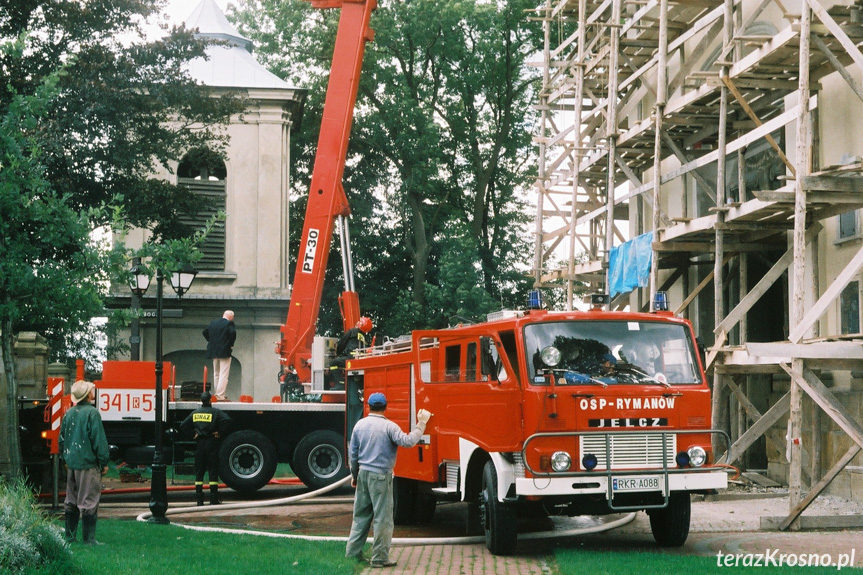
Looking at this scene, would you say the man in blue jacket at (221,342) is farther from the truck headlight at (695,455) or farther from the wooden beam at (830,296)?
the truck headlight at (695,455)

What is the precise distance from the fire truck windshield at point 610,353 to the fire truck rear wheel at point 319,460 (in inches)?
342

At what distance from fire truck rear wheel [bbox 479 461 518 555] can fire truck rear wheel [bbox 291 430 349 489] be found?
8.22 metres

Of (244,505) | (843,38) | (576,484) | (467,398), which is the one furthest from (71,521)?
(843,38)

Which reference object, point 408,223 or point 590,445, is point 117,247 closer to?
point 590,445

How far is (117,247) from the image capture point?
1600 cm

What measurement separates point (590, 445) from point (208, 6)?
30613 millimetres

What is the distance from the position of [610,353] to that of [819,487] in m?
3.32

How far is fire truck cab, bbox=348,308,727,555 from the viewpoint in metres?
11.1

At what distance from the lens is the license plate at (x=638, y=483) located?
10984mm

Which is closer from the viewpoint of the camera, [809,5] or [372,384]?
[809,5]

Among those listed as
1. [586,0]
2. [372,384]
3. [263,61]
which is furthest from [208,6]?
[372,384]

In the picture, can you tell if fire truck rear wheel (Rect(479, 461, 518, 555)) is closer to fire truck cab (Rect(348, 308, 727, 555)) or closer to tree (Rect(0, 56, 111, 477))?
fire truck cab (Rect(348, 308, 727, 555))

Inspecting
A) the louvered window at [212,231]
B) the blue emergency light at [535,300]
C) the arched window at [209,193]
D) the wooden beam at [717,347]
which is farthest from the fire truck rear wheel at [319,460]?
the louvered window at [212,231]

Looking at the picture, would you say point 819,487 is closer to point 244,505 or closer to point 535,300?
point 535,300
